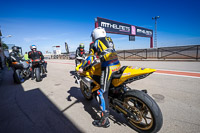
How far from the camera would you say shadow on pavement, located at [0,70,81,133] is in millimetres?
1954

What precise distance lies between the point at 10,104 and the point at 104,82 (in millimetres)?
3181

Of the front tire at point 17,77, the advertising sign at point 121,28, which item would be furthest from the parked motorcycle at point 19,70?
the advertising sign at point 121,28

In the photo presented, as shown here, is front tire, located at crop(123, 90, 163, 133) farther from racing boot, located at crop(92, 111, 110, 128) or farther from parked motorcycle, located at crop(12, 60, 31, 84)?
parked motorcycle, located at crop(12, 60, 31, 84)

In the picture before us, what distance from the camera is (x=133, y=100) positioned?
5.87 ft

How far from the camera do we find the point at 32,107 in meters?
2.80

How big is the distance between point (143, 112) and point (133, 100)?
254 millimetres

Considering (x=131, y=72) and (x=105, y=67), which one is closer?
(x=131, y=72)

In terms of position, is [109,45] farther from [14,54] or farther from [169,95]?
[14,54]

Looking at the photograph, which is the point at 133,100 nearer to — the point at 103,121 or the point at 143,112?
the point at 143,112

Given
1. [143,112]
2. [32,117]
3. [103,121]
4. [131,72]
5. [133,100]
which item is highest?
[131,72]

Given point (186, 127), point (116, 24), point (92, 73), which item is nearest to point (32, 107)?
point (92, 73)

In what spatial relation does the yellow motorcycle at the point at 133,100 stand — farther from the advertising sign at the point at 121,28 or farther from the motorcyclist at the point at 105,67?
the advertising sign at the point at 121,28

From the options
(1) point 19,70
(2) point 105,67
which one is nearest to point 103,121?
(2) point 105,67

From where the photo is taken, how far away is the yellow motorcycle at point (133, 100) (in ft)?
4.97
